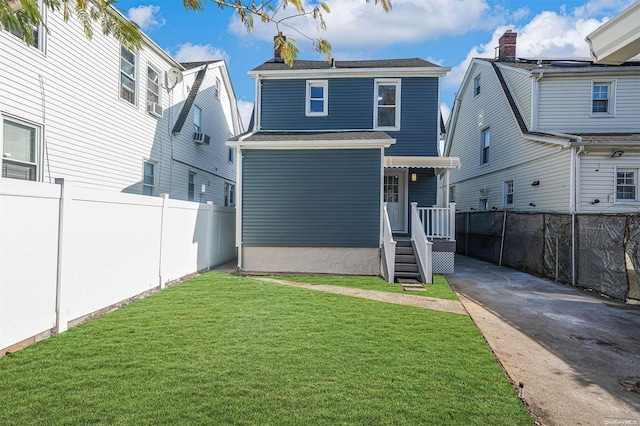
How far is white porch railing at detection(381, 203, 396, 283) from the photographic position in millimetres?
8570

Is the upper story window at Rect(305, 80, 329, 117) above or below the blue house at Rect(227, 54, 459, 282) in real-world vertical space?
above

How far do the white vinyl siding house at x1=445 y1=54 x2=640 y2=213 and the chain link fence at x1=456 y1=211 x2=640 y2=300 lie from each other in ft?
4.94

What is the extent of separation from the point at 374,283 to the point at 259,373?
537cm

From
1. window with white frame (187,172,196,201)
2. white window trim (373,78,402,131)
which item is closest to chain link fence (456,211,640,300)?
white window trim (373,78,402,131)

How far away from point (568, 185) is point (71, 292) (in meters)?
12.9

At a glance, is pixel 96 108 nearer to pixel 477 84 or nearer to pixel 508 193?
pixel 508 193

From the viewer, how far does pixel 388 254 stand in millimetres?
8781

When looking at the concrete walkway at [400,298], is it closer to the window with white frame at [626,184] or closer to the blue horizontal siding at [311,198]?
the blue horizontal siding at [311,198]

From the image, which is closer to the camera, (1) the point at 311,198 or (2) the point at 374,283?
(2) the point at 374,283

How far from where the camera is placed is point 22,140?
695 centimetres

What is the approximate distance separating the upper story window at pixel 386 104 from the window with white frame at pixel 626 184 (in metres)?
7.34

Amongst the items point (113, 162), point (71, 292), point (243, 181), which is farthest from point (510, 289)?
point (113, 162)

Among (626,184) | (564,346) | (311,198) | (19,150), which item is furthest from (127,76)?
(626,184)

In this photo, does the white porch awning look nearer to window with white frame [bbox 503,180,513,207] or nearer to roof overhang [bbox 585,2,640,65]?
window with white frame [bbox 503,180,513,207]
